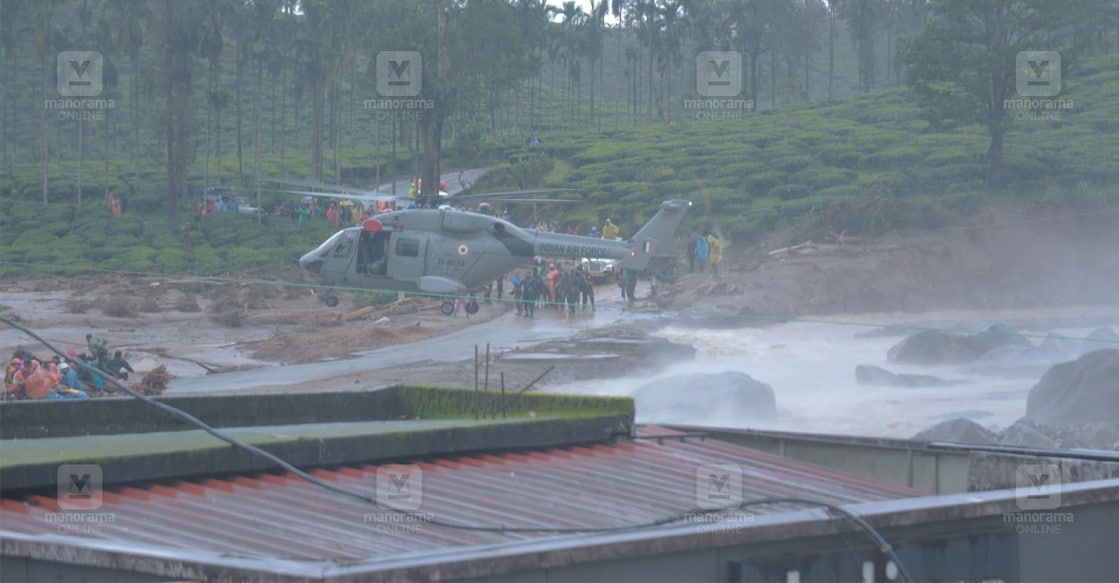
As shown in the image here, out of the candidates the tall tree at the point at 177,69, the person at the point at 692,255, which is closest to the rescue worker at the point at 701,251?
the person at the point at 692,255

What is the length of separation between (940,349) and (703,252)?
12876 mm

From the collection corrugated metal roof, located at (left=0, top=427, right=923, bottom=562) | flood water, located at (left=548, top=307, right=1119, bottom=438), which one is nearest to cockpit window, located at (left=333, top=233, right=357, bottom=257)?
flood water, located at (left=548, top=307, right=1119, bottom=438)

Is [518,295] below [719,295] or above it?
above

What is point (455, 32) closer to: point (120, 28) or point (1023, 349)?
point (120, 28)

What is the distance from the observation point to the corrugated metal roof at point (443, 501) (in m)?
6.39

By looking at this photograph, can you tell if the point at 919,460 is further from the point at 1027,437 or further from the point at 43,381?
the point at 43,381

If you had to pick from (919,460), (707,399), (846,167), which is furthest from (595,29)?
(919,460)

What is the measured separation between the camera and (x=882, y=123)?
73.3m

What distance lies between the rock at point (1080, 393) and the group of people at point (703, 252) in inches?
712

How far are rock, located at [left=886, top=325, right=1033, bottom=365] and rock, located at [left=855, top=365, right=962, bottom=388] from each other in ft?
6.53

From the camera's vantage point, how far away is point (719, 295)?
39219 millimetres

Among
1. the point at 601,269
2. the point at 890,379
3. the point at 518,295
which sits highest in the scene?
the point at 601,269

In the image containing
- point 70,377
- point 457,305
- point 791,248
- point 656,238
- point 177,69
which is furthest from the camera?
point 177,69

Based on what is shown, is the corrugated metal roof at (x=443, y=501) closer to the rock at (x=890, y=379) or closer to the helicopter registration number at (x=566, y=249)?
the helicopter registration number at (x=566, y=249)
